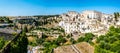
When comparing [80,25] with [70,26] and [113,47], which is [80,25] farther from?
[113,47]

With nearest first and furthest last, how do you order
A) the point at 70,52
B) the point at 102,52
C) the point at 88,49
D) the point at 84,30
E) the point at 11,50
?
the point at 11,50, the point at 102,52, the point at 70,52, the point at 88,49, the point at 84,30

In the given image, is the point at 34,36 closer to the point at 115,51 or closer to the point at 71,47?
the point at 71,47

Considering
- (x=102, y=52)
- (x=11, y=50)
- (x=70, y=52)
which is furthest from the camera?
(x=70, y=52)

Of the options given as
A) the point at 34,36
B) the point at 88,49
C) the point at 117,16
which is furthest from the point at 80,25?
the point at 88,49

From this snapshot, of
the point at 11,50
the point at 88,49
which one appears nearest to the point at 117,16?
the point at 88,49

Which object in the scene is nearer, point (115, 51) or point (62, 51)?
point (115, 51)

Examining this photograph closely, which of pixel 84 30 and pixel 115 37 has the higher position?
pixel 115 37

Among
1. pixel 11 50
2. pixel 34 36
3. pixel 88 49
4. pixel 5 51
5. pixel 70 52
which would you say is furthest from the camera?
pixel 34 36

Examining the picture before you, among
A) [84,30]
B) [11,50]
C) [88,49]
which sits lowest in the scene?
[84,30]

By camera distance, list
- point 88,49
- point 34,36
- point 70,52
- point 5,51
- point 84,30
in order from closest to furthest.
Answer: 1. point 5,51
2. point 70,52
3. point 88,49
4. point 34,36
5. point 84,30
